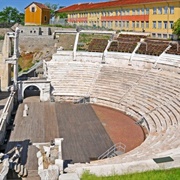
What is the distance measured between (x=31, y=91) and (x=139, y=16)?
20442 millimetres

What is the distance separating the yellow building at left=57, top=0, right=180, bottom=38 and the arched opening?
1746cm

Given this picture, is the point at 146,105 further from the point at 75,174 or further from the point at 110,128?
the point at 75,174

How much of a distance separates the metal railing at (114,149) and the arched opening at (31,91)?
13.2 m

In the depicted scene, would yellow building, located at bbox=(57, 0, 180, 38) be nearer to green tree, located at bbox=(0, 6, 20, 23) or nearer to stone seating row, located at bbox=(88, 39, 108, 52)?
stone seating row, located at bbox=(88, 39, 108, 52)

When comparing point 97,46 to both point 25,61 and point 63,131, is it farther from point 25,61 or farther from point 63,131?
point 63,131

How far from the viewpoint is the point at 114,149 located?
17172 millimetres

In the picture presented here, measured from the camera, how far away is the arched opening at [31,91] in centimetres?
2930

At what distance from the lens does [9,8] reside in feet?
273

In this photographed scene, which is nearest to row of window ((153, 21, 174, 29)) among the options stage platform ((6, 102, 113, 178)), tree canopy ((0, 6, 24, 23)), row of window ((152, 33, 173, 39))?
row of window ((152, 33, 173, 39))

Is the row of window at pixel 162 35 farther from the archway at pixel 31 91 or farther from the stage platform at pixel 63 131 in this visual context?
the archway at pixel 31 91

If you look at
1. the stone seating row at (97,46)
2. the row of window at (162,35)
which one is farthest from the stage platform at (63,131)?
the row of window at (162,35)

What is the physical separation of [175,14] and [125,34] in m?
7.12

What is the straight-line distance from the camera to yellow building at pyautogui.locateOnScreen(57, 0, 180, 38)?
37875 mm

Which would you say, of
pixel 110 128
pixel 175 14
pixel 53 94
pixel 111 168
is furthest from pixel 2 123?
pixel 175 14
